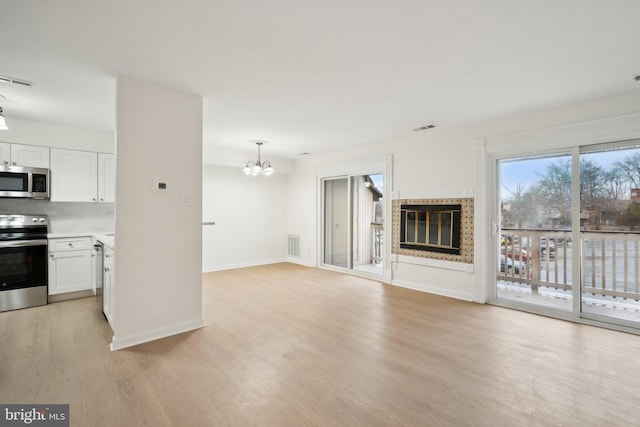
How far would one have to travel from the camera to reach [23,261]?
3832 mm

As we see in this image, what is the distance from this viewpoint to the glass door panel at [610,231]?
10.7 ft

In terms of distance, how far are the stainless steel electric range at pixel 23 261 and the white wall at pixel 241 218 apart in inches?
101

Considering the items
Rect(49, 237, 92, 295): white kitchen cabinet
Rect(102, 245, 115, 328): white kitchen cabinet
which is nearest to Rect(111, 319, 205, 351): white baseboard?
Rect(102, 245, 115, 328): white kitchen cabinet

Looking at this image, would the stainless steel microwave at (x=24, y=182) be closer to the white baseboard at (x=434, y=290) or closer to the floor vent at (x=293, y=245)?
the floor vent at (x=293, y=245)

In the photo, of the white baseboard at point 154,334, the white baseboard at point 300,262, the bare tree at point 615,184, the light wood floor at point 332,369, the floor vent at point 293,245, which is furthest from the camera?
the floor vent at point 293,245

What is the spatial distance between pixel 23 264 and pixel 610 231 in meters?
7.25

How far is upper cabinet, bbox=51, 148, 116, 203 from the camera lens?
4270mm

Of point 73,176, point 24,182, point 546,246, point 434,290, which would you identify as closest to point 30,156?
point 24,182

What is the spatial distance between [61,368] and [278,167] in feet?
17.5

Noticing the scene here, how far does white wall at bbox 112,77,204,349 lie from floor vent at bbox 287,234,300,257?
4024 millimetres

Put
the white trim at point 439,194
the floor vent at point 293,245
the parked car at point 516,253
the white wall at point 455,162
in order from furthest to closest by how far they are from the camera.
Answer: the floor vent at point 293,245 → the white trim at point 439,194 → the parked car at point 516,253 → the white wall at point 455,162

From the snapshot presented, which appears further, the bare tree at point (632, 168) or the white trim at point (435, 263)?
the white trim at point (435, 263)

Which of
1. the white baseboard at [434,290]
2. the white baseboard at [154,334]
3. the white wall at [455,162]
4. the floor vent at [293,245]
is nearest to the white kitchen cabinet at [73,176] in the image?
the white baseboard at [154,334]

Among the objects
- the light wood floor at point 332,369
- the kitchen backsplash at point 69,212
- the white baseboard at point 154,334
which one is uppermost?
the kitchen backsplash at point 69,212
